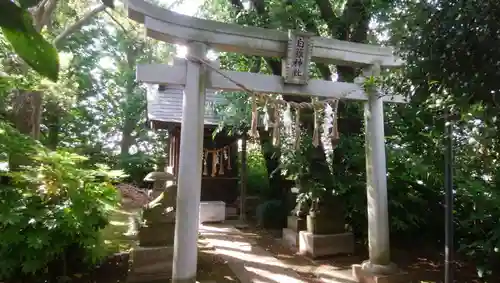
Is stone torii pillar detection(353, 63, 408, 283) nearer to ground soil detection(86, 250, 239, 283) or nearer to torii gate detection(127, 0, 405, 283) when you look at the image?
torii gate detection(127, 0, 405, 283)

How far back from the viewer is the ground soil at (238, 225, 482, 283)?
17.5ft

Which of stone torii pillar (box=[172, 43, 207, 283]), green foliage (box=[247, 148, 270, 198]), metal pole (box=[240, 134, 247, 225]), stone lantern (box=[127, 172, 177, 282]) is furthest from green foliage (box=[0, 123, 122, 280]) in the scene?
green foliage (box=[247, 148, 270, 198])

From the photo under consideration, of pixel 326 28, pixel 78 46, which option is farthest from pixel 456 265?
pixel 78 46

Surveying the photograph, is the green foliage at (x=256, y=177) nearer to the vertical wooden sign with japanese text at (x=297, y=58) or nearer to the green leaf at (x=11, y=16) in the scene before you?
the vertical wooden sign with japanese text at (x=297, y=58)

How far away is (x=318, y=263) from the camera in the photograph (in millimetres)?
6289

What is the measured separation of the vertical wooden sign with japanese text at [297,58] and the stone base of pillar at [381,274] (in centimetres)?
299

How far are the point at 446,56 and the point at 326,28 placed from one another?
17.8ft

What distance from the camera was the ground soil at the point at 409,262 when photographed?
17.5 ft

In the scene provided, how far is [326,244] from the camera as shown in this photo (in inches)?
257

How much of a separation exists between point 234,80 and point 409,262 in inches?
181

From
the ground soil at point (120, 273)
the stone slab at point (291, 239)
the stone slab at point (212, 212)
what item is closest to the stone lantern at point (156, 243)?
the ground soil at point (120, 273)

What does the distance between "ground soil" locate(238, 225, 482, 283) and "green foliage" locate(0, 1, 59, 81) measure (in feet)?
18.3

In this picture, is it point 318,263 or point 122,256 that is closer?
point 122,256

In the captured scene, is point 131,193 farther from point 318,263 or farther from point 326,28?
point 326,28
